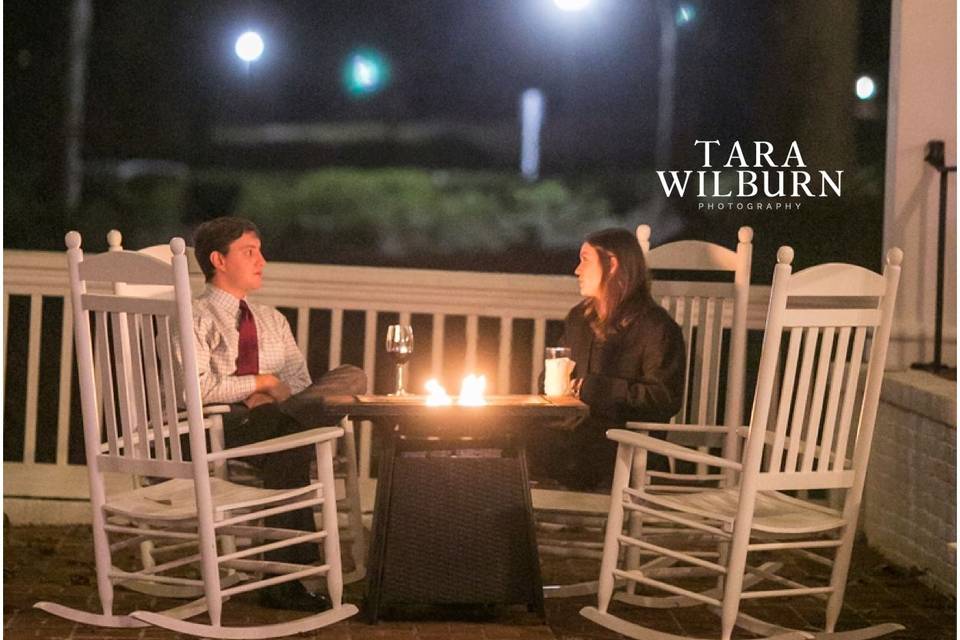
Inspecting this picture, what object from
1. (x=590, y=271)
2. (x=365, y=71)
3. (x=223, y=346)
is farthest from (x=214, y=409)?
(x=365, y=71)

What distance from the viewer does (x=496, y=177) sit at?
13.9 meters

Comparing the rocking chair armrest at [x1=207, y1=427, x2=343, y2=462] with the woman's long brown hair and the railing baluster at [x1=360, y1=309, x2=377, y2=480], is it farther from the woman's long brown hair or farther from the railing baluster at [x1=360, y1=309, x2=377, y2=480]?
the railing baluster at [x1=360, y1=309, x2=377, y2=480]

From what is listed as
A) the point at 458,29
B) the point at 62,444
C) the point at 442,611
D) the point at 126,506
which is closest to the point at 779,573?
the point at 442,611

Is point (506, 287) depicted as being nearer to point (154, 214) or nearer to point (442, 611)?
point (442, 611)

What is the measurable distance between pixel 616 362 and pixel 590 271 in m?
0.29

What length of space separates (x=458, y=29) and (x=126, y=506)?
36.7 feet

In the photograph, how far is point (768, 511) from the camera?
391 cm

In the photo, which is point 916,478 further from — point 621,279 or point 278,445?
point 278,445

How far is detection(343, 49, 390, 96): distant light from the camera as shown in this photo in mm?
12961

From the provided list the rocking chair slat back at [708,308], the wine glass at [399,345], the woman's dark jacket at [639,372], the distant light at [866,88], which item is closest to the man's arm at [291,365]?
the wine glass at [399,345]

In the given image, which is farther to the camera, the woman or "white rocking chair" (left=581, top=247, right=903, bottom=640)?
the woman

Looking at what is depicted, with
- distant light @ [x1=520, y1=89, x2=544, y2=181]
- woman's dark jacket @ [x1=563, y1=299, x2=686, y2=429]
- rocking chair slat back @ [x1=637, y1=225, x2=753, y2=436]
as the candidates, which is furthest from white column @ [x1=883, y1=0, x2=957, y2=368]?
distant light @ [x1=520, y1=89, x2=544, y2=181]

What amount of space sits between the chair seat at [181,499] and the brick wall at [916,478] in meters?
1.93

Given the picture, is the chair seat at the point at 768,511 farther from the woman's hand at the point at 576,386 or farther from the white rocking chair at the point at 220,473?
the white rocking chair at the point at 220,473
